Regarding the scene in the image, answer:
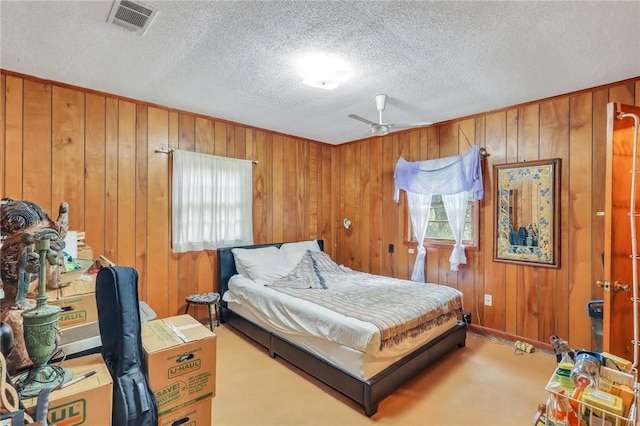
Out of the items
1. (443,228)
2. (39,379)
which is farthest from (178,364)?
(443,228)

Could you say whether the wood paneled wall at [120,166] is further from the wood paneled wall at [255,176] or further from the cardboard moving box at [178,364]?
Answer: the cardboard moving box at [178,364]

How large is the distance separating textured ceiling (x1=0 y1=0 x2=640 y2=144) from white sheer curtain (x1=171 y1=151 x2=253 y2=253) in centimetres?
77

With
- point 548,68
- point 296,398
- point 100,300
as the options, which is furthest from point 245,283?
point 548,68

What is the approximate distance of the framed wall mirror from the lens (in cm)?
297

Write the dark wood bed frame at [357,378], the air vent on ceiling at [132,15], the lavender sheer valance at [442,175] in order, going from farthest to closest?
the lavender sheer valance at [442,175], the dark wood bed frame at [357,378], the air vent on ceiling at [132,15]

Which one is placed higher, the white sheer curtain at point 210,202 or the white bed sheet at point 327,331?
the white sheer curtain at point 210,202

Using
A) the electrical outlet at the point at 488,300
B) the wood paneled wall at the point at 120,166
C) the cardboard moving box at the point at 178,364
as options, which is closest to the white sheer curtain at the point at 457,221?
the electrical outlet at the point at 488,300

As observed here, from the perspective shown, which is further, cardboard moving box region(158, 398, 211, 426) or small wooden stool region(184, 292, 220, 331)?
small wooden stool region(184, 292, 220, 331)

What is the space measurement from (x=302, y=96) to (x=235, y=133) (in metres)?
1.33

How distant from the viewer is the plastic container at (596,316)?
8.27 ft

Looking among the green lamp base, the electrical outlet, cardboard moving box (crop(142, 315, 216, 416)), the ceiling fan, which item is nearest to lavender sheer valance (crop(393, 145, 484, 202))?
the ceiling fan

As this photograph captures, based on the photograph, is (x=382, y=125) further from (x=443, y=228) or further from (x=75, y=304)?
(x=75, y=304)

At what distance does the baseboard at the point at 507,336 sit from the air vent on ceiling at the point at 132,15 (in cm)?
409

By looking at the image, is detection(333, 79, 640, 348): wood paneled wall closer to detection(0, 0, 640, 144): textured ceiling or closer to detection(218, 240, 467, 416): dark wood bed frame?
detection(0, 0, 640, 144): textured ceiling
